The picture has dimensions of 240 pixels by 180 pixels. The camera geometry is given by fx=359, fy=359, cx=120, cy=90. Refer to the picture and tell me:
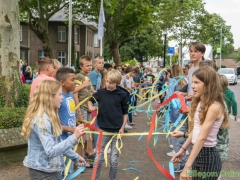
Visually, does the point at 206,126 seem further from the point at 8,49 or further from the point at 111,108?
the point at 8,49

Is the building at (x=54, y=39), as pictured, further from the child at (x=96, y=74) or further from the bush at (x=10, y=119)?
the bush at (x=10, y=119)

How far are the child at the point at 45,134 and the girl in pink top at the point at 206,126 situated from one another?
1052 millimetres

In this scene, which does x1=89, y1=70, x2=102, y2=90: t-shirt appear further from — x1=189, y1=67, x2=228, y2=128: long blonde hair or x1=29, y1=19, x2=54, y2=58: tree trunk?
x1=29, y1=19, x2=54, y2=58: tree trunk

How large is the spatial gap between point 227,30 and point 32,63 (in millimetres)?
56500

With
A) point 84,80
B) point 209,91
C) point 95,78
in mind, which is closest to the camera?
point 209,91

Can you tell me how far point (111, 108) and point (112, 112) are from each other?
0.19 feet

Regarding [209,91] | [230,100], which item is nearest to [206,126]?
[209,91]

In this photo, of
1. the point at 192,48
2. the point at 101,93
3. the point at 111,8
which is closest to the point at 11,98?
the point at 101,93

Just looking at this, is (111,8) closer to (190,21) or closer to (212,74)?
(212,74)

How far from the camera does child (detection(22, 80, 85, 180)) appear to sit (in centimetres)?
309

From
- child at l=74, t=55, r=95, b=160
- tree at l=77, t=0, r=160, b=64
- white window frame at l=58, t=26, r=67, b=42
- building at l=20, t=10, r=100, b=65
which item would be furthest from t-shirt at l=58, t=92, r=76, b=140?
white window frame at l=58, t=26, r=67, b=42

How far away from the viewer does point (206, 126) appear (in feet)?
10.4

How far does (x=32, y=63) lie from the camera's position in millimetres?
47625

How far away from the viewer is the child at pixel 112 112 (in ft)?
16.1
